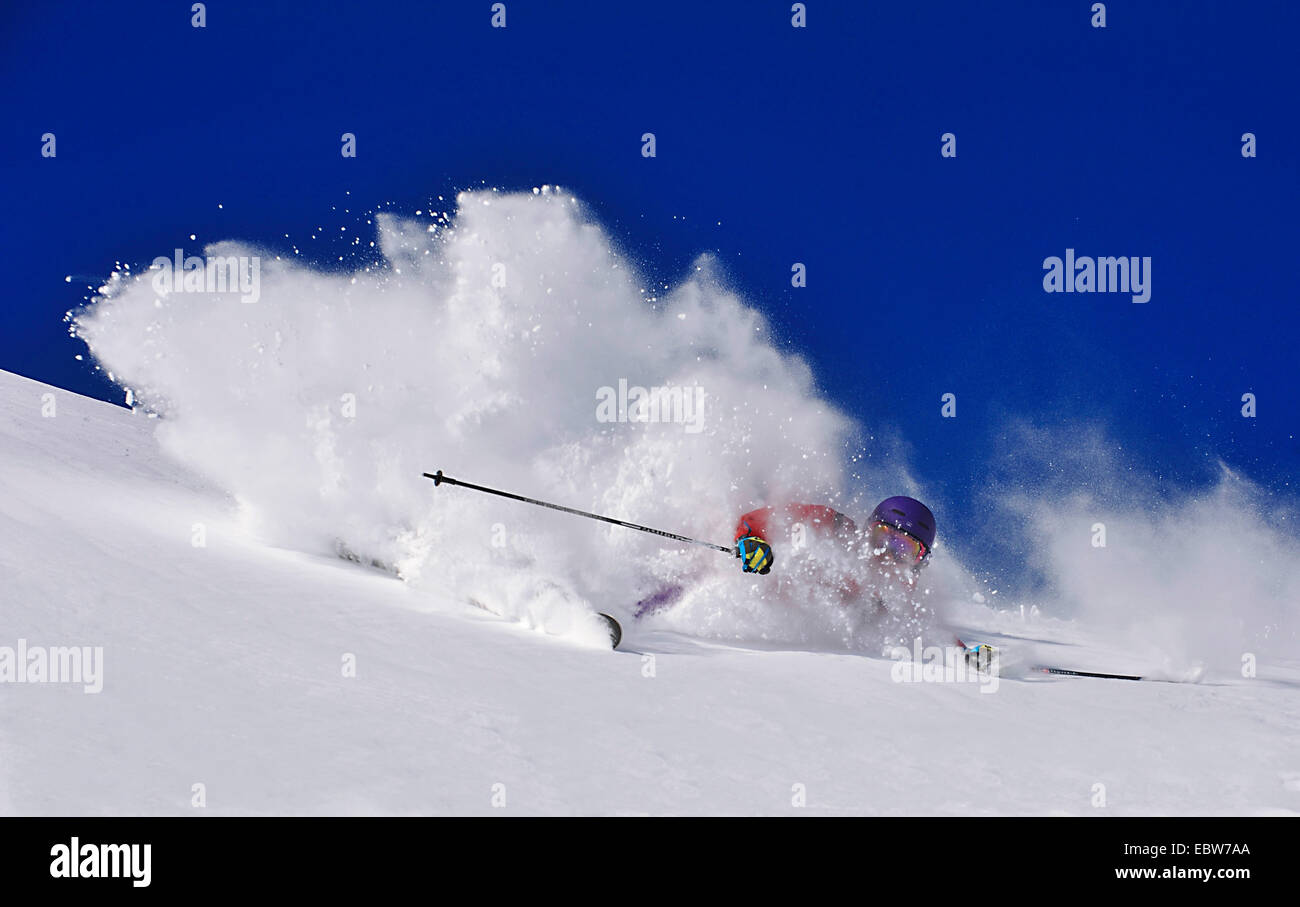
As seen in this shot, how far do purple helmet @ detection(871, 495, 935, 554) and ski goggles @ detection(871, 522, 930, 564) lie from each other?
0.21 feet

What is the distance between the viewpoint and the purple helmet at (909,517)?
287 inches

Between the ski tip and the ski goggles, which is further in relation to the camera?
the ski goggles

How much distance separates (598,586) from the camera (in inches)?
251

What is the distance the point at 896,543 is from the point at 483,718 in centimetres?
489

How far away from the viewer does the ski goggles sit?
7.00 metres

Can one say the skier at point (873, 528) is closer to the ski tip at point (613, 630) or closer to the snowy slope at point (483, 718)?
the snowy slope at point (483, 718)

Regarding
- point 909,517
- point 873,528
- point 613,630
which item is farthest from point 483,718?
point 909,517

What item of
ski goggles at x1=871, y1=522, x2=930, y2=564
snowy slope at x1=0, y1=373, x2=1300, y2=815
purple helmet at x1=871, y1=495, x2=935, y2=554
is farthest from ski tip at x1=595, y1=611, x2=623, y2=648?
purple helmet at x1=871, y1=495, x2=935, y2=554

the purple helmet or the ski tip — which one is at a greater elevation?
the purple helmet

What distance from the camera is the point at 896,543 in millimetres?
7066

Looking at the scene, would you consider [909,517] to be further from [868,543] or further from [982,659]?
[982,659]

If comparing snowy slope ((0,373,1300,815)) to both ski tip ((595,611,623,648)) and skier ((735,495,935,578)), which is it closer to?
ski tip ((595,611,623,648))

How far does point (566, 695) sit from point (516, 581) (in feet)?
6.05
